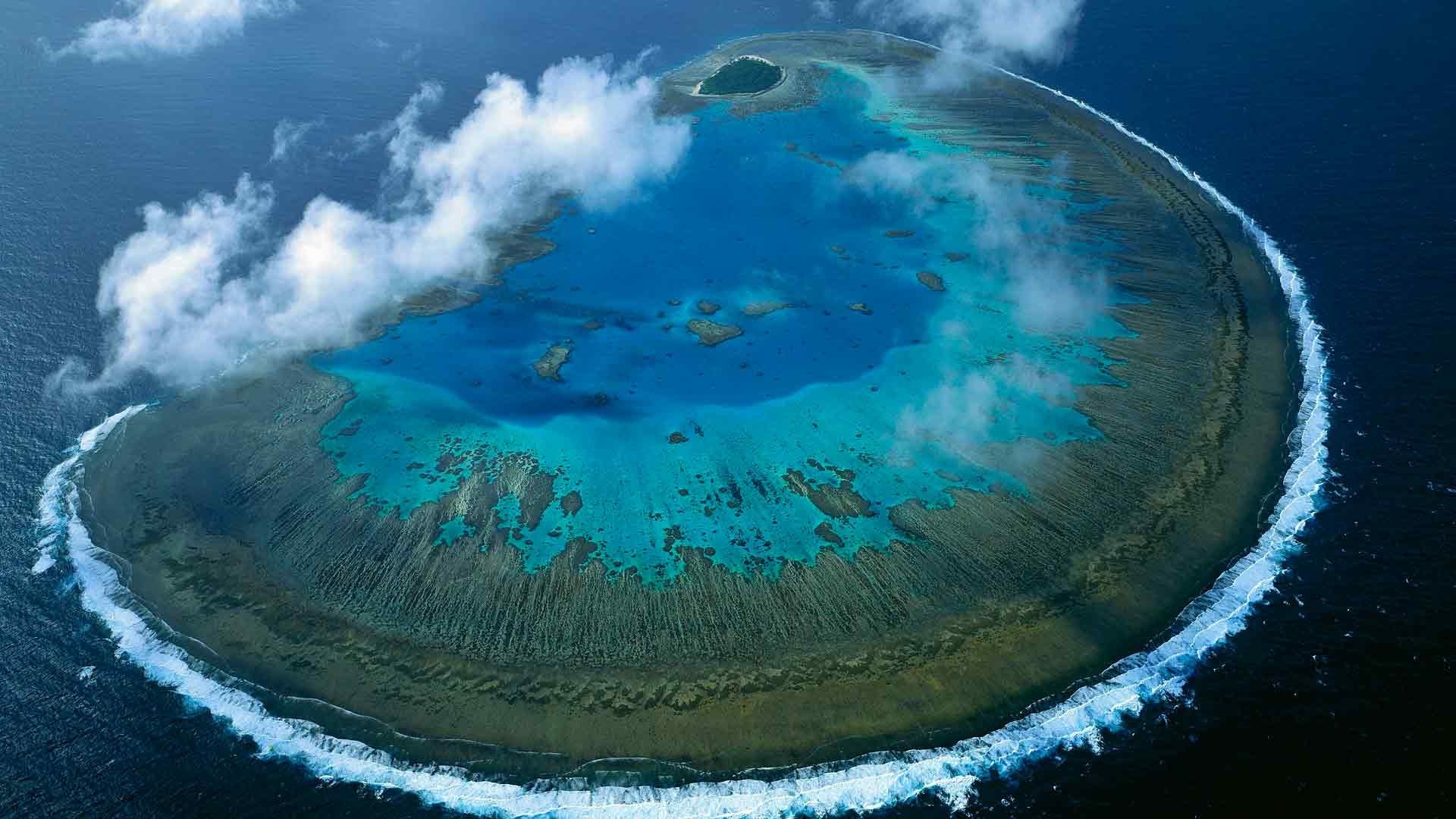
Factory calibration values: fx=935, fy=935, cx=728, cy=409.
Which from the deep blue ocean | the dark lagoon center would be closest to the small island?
the deep blue ocean

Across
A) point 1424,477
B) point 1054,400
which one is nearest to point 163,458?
point 1054,400

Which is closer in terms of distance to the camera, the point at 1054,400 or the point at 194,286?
the point at 1054,400

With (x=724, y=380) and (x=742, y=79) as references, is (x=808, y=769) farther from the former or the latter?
(x=742, y=79)

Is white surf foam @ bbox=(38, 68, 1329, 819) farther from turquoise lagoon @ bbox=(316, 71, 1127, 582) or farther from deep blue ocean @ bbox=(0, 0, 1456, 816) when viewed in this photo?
turquoise lagoon @ bbox=(316, 71, 1127, 582)

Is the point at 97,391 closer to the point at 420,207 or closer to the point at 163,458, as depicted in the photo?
the point at 163,458

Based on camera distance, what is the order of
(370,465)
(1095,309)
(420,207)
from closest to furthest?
1. (370,465)
2. (1095,309)
3. (420,207)

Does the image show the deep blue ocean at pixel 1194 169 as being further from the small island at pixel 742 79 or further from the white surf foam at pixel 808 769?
the small island at pixel 742 79

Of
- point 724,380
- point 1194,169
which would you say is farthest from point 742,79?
point 724,380

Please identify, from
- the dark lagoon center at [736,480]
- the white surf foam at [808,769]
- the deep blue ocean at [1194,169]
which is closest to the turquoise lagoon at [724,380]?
the dark lagoon center at [736,480]
